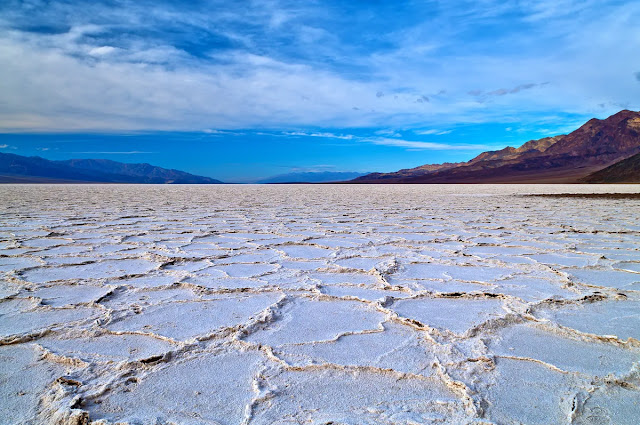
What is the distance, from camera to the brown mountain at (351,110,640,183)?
75125 mm

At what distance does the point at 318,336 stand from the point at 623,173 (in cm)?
4989

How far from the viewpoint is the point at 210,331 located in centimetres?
158

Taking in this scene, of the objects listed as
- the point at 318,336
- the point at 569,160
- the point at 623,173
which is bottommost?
the point at 318,336

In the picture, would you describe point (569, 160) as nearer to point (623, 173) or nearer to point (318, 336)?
point (623, 173)

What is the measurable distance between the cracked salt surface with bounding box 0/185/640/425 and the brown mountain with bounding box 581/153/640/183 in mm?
45764

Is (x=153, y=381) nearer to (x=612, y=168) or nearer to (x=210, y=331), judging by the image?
(x=210, y=331)

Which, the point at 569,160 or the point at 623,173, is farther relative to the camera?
the point at 569,160

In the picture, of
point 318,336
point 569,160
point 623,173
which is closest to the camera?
point 318,336

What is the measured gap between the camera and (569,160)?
265 ft

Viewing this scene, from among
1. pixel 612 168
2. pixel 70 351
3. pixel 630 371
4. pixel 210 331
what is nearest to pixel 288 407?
pixel 210 331

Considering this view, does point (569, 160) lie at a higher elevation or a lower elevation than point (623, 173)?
higher

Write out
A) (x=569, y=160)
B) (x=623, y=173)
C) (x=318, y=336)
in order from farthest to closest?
(x=569, y=160) → (x=623, y=173) → (x=318, y=336)

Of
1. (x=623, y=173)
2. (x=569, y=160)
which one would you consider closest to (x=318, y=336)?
(x=623, y=173)

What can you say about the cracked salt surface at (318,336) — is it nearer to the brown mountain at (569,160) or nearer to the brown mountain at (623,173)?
the brown mountain at (623,173)
